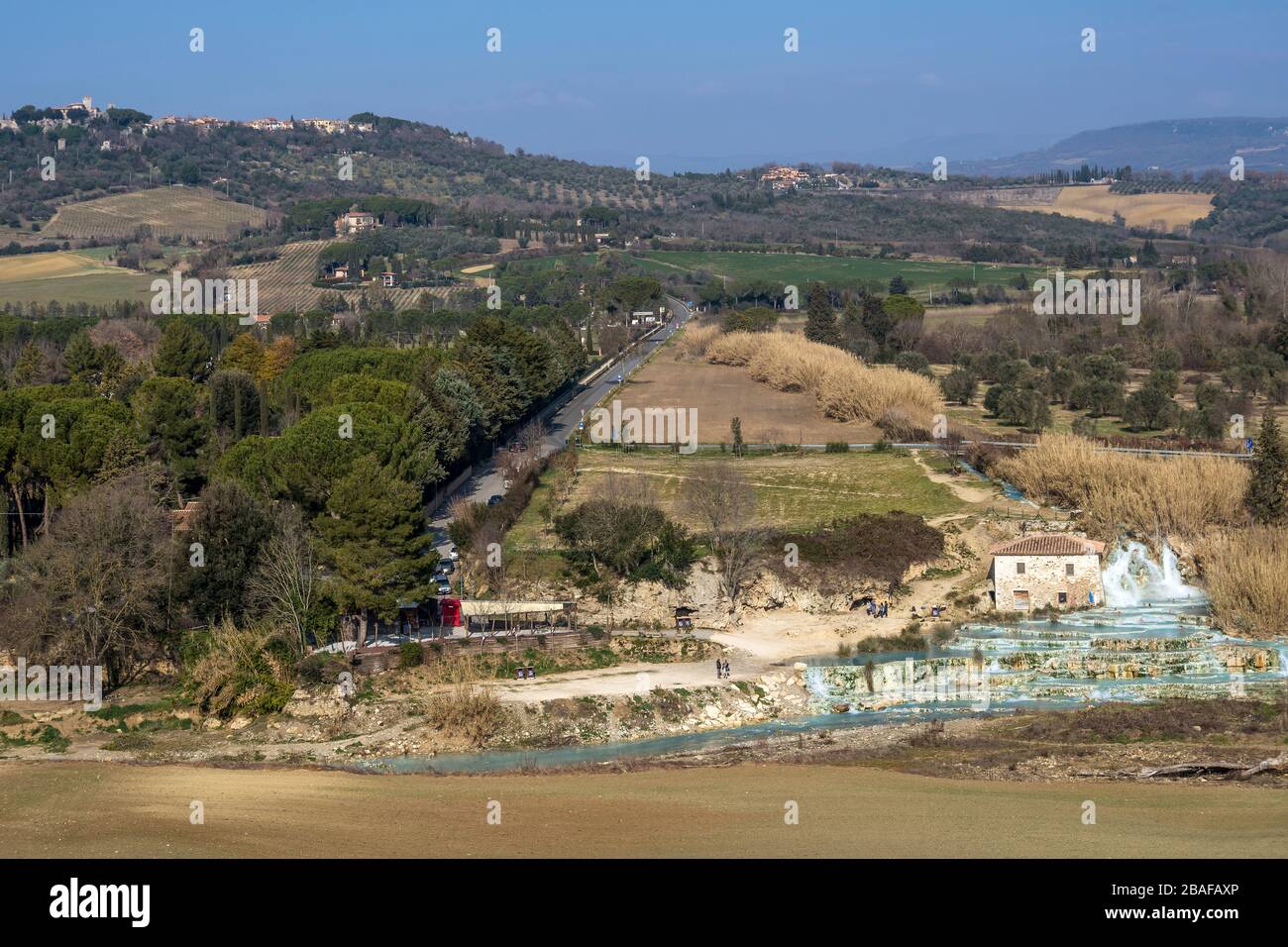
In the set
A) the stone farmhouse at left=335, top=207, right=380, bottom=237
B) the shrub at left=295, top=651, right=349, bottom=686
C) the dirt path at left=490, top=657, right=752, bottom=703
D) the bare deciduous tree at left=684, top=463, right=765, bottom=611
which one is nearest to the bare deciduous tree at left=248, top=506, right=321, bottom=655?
the shrub at left=295, top=651, right=349, bottom=686

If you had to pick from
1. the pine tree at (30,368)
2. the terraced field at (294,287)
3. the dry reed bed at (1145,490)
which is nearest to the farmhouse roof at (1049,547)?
the dry reed bed at (1145,490)

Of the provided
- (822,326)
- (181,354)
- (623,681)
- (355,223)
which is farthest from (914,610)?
(355,223)

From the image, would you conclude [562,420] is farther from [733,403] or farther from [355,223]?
[355,223]

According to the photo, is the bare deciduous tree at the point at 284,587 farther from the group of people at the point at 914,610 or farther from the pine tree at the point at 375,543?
the group of people at the point at 914,610

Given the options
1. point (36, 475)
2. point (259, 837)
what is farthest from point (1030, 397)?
point (259, 837)

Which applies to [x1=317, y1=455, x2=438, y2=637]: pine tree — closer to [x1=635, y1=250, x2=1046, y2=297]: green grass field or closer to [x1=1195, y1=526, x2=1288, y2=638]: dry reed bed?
[x1=1195, y1=526, x2=1288, y2=638]: dry reed bed
